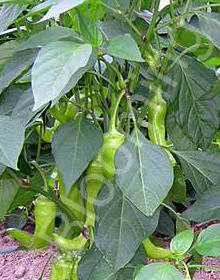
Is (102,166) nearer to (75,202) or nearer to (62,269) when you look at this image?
(75,202)

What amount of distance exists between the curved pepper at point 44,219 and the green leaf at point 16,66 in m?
0.23

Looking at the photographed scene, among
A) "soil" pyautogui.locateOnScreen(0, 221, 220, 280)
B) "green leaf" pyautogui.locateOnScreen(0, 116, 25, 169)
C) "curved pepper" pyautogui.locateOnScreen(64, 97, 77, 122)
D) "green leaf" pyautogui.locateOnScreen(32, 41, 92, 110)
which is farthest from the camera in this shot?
"soil" pyautogui.locateOnScreen(0, 221, 220, 280)

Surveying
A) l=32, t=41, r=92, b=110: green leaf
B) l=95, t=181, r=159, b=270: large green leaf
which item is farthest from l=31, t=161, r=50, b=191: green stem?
l=32, t=41, r=92, b=110: green leaf

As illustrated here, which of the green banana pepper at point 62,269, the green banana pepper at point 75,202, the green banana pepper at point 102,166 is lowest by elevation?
the green banana pepper at point 62,269

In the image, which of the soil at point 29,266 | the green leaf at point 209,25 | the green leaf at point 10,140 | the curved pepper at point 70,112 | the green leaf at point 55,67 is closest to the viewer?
the green leaf at point 55,67

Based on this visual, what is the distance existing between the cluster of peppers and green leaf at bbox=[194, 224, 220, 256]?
118 millimetres

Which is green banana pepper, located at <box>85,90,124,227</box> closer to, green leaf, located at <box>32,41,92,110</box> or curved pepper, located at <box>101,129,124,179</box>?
curved pepper, located at <box>101,129,124,179</box>

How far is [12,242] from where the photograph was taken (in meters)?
2.33

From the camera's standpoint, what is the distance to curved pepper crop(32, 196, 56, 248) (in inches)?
35.4

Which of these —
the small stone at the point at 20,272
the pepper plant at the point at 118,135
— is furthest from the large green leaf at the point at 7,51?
the small stone at the point at 20,272

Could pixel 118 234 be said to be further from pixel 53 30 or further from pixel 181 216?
pixel 53 30

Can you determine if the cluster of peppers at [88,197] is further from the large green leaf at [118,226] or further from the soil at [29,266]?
the soil at [29,266]

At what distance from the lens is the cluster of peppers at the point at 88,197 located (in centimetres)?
75

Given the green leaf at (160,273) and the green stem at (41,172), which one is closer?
the green leaf at (160,273)
